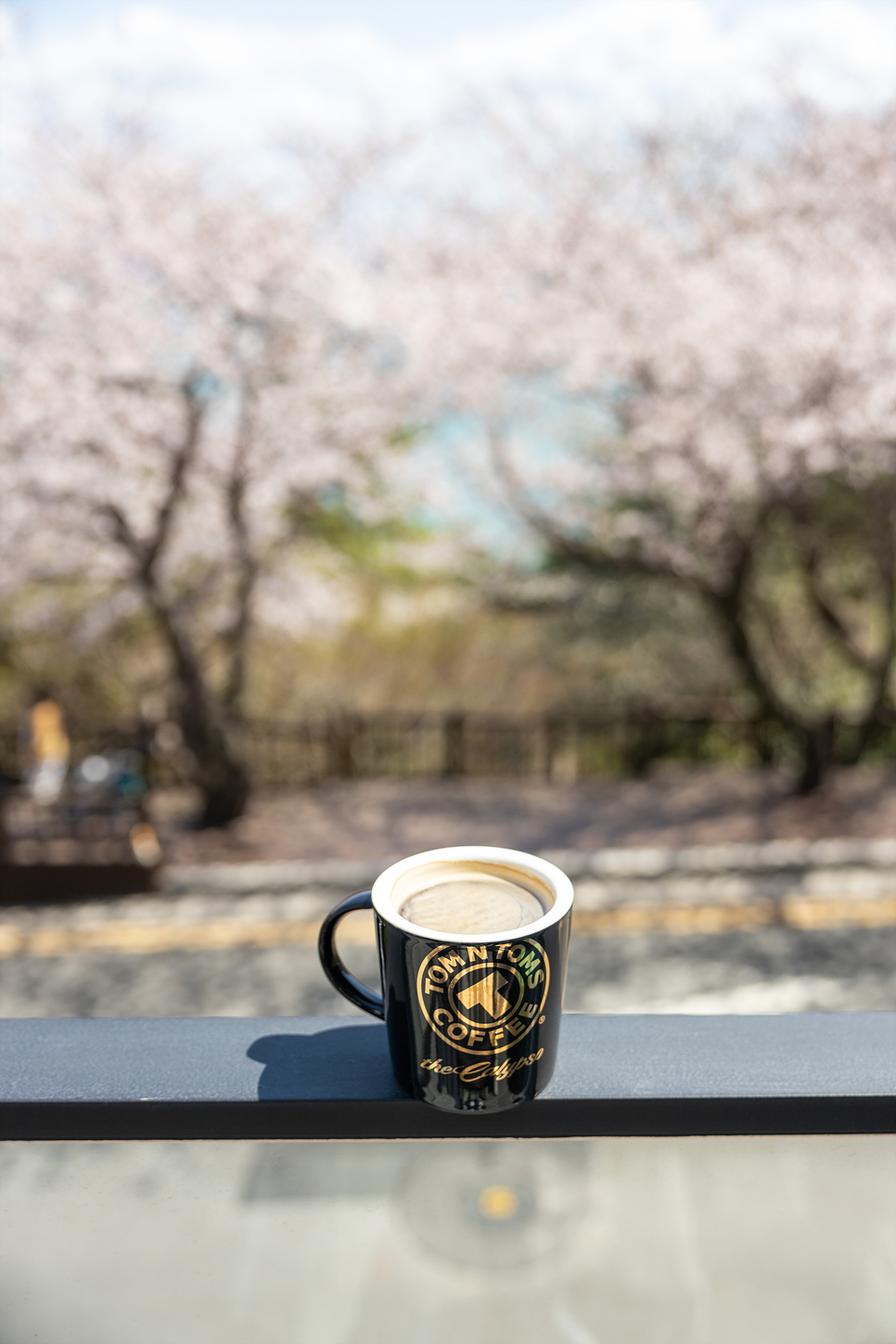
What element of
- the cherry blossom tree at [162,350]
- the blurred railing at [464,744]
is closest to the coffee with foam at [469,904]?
the cherry blossom tree at [162,350]

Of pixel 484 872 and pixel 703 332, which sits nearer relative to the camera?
pixel 484 872

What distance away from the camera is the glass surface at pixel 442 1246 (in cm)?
79

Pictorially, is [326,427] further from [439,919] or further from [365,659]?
[439,919]

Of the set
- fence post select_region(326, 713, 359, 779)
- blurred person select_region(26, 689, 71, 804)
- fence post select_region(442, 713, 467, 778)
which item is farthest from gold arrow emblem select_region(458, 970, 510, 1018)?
fence post select_region(326, 713, 359, 779)

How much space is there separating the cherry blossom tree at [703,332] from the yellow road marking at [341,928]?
3.05 m

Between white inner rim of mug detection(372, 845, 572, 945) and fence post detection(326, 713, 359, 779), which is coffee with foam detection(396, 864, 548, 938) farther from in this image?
fence post detection(326, 713, 359, 779)

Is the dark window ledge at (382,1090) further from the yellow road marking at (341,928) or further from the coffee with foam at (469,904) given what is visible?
the yellow road marking at (341,928)

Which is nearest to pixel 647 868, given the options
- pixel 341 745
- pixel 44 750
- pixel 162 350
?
pixel 341 745

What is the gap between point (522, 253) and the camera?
8617mm

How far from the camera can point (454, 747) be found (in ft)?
33.6

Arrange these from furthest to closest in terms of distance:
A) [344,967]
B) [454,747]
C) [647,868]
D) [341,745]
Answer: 1. [341,745]
2. [454,747]
3. [647,868]
4. [344,967]

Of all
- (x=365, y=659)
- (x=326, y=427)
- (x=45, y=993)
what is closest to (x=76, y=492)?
(x=326, y=427)

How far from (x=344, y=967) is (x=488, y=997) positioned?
204 millimetres

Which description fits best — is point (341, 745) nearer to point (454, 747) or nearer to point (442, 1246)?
point (454, 747)
